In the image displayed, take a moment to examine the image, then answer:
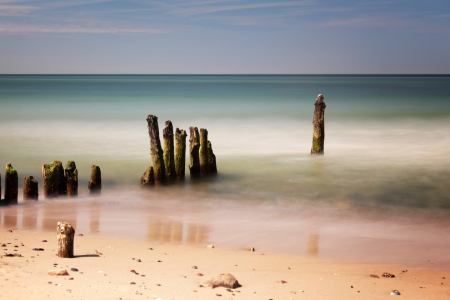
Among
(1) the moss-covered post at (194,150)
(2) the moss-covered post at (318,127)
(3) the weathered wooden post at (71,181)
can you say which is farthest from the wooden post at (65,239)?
(2) the moss-covered post at (318,127)

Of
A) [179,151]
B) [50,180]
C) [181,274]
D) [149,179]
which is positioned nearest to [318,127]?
[179,151]

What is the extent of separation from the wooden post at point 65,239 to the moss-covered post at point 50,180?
4.26 m

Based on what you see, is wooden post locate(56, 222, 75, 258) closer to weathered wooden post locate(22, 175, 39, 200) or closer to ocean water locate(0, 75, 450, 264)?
ocean water locate(0, 75, 450, 264)

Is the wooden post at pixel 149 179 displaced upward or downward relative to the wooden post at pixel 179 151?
downward

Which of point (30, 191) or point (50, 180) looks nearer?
point (30, 191)

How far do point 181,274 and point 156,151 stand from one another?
243 inches

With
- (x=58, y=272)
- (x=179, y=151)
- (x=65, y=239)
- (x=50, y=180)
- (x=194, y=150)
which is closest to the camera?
(x=58, y=272)

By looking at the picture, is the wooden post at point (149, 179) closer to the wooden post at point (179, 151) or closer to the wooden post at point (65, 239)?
the wooden post at point (179, 151)

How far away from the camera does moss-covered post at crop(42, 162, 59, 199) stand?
32.2 ft

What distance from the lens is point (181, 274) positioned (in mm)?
5668

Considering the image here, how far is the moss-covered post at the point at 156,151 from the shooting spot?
1149cm

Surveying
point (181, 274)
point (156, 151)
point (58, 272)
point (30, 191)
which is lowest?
point (181, 274)

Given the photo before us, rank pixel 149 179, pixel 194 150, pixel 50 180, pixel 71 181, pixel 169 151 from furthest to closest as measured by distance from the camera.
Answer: pixel 194 150
pixel 169 151
pixel 149 179
pixel 71 181
pixel 50 180

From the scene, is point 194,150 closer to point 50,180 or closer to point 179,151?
point 179,151
